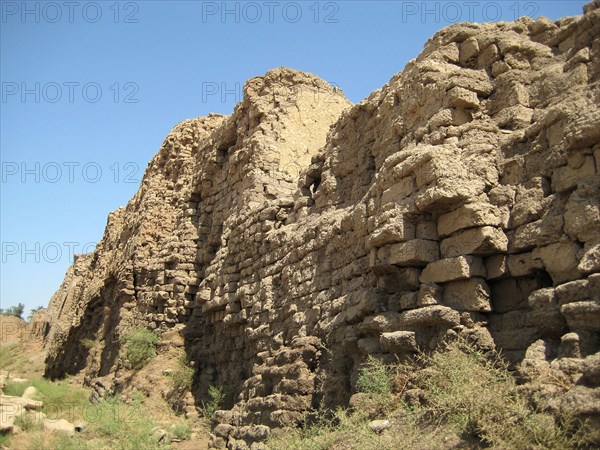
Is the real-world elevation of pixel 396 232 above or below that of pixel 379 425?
above

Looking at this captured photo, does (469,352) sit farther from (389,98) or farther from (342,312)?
(389,98)

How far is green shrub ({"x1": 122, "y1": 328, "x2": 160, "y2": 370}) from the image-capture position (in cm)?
1141

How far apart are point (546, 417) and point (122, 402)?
8.34 metres

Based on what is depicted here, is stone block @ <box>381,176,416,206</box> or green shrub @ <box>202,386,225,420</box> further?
green shrub @ <box>202,386,225,420</box>

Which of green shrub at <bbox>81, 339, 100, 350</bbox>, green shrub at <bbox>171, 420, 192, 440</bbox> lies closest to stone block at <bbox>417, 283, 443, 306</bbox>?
green shrub at <bbox>171, 420, 192, 440</bbox>

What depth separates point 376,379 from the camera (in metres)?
5.75

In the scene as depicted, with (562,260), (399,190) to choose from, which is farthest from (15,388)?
(562,260)

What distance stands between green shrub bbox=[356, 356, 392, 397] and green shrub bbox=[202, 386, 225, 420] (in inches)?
166

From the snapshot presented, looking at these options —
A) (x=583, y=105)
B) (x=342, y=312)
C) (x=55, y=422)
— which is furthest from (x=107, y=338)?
(x=583, y=105)

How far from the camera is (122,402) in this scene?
424 inches

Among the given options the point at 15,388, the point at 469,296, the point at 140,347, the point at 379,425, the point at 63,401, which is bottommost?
the point at 63,401

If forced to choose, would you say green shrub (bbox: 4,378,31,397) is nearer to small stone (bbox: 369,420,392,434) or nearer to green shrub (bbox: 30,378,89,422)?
green shrub (bbox: 30,378,89,422)

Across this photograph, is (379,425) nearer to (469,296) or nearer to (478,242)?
(469,296)

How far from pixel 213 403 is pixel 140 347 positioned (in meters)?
2.40
